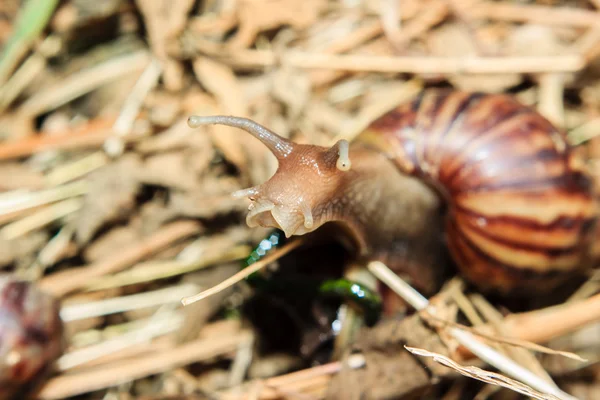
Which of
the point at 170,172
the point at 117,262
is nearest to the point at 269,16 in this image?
the point at 170,172

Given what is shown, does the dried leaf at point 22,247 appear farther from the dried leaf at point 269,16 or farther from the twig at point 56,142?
the dried leaf at point 269,16

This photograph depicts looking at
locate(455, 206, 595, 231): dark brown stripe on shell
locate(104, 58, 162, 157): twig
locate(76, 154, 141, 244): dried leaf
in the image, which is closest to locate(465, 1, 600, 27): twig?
locate(455, 206, 595, 231): dark brown stripe on shell

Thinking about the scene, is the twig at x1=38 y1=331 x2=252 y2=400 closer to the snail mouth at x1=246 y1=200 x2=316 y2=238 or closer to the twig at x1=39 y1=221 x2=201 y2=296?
the twig at x1=39 y1=221 x2=201 y2=296

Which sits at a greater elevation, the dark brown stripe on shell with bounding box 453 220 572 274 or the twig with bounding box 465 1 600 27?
the twig with bounding box 465 1 600 27

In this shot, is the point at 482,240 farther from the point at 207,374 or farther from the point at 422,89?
the point at 207,374

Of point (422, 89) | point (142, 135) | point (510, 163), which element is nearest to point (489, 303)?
point (510, 163)

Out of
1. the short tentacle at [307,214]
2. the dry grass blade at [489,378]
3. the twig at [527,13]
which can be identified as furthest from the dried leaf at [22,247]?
the twig at [527,13]
